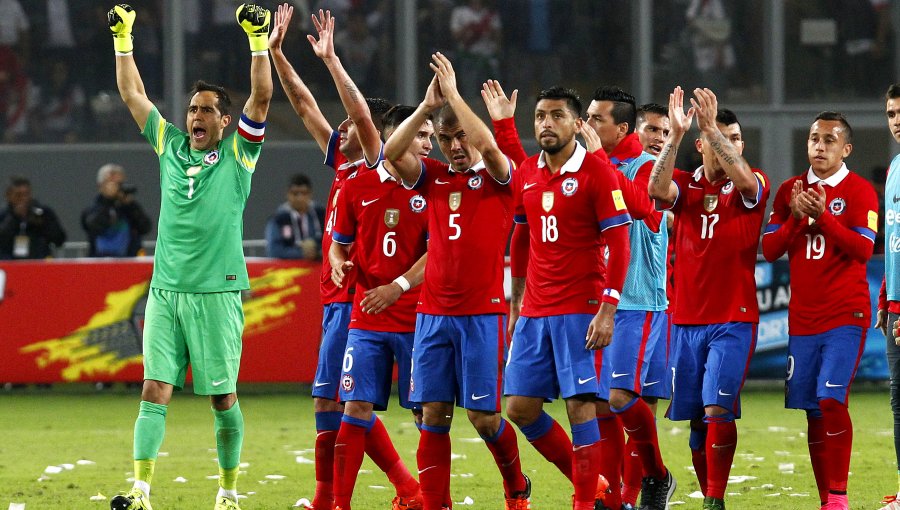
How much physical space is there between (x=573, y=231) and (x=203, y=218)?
6.92 feet

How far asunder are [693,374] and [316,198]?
12809mm

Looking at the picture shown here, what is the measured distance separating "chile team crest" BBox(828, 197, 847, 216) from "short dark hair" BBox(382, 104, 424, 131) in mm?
2385

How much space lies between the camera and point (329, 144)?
28.7ft

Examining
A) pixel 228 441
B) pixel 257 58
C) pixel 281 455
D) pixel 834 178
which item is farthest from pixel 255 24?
pixel 281 455

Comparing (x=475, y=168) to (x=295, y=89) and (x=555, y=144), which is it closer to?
(x=555, y=144)

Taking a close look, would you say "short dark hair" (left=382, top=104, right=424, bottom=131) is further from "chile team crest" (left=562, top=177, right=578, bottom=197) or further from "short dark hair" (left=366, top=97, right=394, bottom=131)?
"chile team crest" (left=562, top=177, right=578, bottom=197)

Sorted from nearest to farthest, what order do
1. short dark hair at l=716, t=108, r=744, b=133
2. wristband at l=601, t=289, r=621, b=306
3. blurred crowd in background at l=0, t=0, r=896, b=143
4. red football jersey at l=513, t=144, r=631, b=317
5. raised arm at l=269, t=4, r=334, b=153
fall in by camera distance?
1. wristband at l=601, t=289, r=621, b=306
2. red football jersey at l=513, t=144, r=631, b=317
3. short dark hair at l=716, t=108, r=744, b=133
4. raised arm at l=269, t=4, r=334, b=153
5. blurred crowd in background at l=0, t=0, r=896, b=143

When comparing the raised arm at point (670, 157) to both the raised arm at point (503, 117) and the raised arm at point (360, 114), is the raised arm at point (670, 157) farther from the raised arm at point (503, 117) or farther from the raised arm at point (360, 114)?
the raised arm at point (360, 114)

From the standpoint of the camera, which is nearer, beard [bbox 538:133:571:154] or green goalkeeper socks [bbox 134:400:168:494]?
beard [bbox 538:133:571:154]

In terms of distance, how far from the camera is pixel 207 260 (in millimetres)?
8125

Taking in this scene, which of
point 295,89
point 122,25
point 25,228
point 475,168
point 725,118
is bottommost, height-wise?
point 25,228

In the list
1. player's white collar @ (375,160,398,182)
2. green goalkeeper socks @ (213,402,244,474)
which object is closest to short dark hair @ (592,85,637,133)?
player's white collar @ (375,160,398,182)

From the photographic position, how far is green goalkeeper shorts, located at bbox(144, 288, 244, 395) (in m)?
8.02

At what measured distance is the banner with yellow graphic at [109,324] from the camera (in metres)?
14.8
